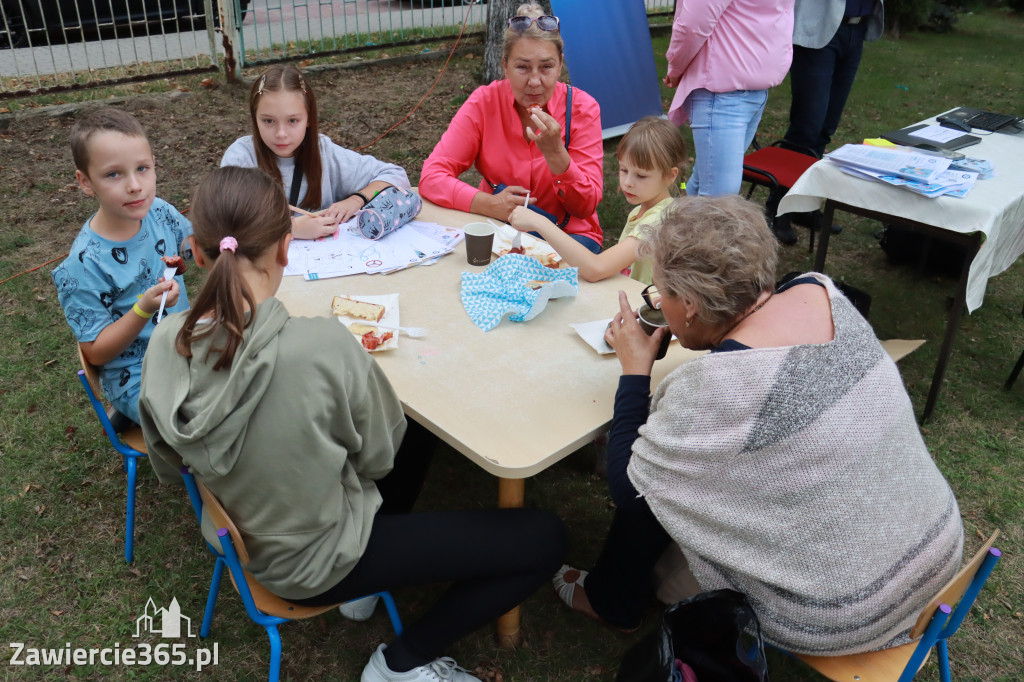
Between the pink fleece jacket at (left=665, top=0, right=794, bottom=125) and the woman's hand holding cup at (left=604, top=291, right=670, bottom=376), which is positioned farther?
the pink fleece jacket at (left=665, top=0, right=794, bottom=125)

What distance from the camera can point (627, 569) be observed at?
2.08 metres

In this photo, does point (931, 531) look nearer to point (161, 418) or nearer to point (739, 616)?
point (739, 616)

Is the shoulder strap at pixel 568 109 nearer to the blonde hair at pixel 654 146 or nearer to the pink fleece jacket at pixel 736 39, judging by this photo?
the blonde hair at pixel 654 146

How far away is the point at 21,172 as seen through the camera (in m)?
5.00

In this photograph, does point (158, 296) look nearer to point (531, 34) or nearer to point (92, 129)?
point (92, 129)

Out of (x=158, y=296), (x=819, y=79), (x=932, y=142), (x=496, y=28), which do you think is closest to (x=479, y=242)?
(x=158, y=296)

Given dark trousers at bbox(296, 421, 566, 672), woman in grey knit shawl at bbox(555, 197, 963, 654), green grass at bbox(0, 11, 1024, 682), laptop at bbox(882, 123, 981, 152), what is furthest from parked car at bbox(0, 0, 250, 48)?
woman in grey knit shawl at bbox(555, 197, 963, 654)

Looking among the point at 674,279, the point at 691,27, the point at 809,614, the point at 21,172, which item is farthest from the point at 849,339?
the point at 21,172

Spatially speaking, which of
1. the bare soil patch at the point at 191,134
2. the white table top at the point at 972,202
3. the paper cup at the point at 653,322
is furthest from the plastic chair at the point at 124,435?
the white table top at the point at 972,202

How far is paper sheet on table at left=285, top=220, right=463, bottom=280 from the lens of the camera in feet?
7.73

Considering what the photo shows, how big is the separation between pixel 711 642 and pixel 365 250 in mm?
1585

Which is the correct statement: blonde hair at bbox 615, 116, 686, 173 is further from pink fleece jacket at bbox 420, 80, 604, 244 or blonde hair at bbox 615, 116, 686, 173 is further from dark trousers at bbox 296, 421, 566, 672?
dark trousers at bbox 296, 421, 566, 672

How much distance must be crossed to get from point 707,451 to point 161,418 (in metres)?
1.07

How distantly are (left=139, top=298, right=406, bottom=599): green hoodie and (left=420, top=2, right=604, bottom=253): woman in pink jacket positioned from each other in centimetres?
138
